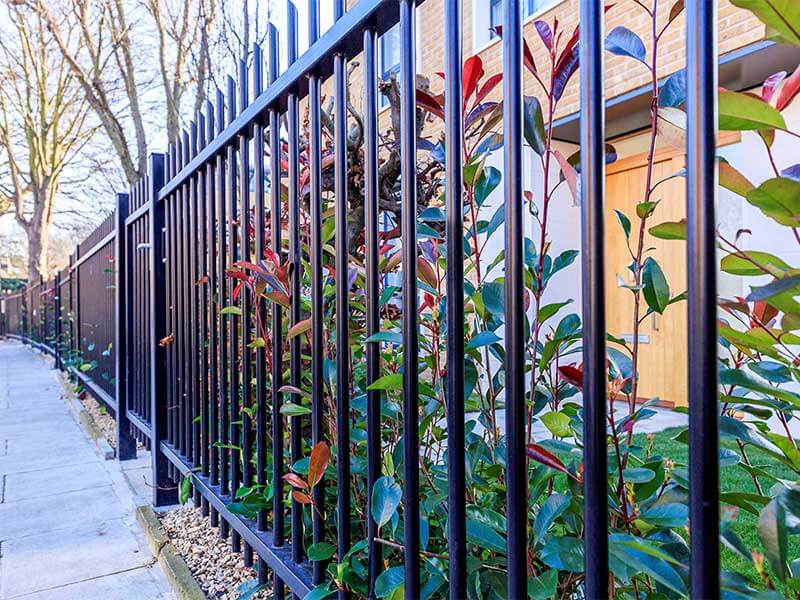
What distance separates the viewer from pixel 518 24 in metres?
0.82

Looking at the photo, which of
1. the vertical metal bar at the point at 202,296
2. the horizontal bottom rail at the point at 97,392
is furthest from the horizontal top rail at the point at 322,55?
the horizontal bottom rail at the point at 97,392

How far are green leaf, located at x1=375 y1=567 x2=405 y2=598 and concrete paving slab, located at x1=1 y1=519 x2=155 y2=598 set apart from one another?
170cm

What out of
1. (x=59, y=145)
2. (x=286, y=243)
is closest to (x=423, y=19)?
(x=286, y=243)

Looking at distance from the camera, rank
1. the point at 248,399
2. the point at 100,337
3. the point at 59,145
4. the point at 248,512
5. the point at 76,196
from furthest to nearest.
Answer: the point at 76,196 < the point at 59,145 < the point at 100,337 < the point at 248,399 < the point at 248,512

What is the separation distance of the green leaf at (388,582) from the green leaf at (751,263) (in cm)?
78

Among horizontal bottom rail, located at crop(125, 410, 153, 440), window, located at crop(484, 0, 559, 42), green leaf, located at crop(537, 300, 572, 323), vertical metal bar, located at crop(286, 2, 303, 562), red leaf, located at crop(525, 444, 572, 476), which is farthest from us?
window, located at crop(484, 0, 559, 42)

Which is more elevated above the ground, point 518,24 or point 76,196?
point 76,196

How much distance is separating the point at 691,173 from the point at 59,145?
15537mm

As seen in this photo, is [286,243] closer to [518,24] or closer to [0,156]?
[518,24]

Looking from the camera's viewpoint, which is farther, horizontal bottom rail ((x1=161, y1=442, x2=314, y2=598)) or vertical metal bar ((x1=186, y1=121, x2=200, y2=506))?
vertical metal bar ((x1=186, y1=121, x2=200, y2=506))

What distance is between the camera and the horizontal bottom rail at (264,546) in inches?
56.1

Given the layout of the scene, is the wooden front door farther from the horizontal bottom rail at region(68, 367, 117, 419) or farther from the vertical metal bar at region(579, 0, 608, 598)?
the vertical metal bar at region(579, 0, 608, 598)

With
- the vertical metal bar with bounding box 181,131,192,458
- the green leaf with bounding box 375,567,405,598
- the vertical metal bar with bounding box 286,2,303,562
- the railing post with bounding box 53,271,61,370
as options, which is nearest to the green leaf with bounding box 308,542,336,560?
the vertical metal bar with bounding box 286,2,303,562

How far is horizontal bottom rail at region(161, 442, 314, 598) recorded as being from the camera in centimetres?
142
